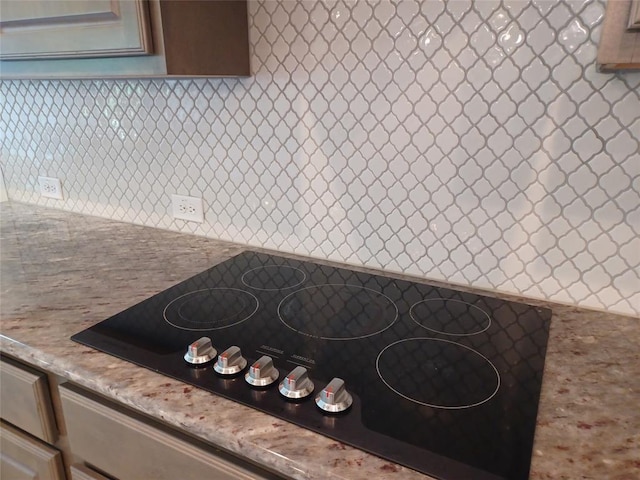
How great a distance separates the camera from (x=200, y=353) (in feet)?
2.62

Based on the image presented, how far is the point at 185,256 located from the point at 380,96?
0.69 meters

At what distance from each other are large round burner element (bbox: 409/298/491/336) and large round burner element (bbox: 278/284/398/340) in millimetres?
59

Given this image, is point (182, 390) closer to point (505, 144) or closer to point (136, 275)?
point (136, 275)

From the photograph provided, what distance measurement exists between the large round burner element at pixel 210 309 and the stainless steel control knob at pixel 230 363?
0.15m

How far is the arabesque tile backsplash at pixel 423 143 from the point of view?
0.92 meters

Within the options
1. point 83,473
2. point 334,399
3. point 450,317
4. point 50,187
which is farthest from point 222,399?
point 50,187

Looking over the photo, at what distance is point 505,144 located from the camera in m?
0.99

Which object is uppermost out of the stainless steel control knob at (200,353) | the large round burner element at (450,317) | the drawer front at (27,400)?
the stainless steel control knob at (200,353)

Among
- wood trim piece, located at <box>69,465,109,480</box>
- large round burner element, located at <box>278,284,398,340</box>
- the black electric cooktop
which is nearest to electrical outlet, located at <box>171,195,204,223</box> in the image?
the black electric cooktop

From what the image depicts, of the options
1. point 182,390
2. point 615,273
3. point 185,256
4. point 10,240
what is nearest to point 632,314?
point 615,273

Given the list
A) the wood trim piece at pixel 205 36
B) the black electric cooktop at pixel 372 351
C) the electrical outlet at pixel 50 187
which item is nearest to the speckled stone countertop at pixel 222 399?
the black electric cooktop at pixel 372 351

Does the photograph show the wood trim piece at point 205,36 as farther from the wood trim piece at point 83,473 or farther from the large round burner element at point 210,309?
the wood trim piece at point 83,473

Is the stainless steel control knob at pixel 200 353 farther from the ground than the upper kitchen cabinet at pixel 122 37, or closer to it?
closer to it

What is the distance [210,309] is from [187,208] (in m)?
0.54
